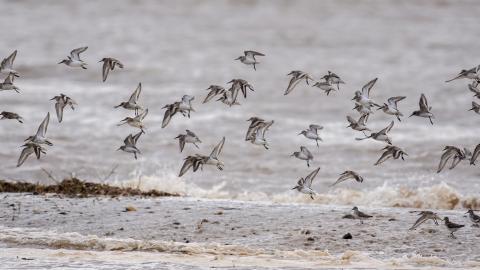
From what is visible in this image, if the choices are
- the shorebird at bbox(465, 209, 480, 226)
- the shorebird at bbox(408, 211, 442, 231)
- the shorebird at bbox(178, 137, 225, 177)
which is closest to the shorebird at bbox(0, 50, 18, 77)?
the shorebird at bbox(178, 137, 225, 177)

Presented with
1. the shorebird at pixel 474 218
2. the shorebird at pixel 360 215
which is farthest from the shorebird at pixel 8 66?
the shorebird at pixel 474 218

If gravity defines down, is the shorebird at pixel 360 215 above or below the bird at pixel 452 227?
above

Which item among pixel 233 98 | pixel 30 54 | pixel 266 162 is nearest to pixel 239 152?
pixel 266 162

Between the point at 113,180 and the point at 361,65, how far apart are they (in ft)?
44.3

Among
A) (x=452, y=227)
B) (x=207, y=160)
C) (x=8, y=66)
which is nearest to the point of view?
(x=452, y=227)

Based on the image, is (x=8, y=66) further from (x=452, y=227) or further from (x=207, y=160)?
(x=452, y=227)

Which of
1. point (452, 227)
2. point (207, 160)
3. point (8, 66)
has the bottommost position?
point (452, 227)

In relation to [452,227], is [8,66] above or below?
above

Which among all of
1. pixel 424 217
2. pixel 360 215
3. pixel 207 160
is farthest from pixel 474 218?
pixel 207 160

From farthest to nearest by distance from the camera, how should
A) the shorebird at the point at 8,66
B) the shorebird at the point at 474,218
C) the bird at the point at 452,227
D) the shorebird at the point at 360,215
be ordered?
the shorebird at the point at 8,66 < the shorebird at the point at 360,215 < the shorebird at the point at 474,218 < the bird at the point at 452,227

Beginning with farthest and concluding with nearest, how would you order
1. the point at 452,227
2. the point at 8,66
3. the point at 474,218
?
the point at 8,66, the point at 474,218, the point at 452,227

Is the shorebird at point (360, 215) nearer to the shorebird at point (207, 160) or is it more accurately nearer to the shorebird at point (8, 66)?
the shorebird at point (207, 160)

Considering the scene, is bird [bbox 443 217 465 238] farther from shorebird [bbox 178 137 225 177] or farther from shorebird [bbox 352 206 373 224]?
shorebird [bbox 178 137 225 177]

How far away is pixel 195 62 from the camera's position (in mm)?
28859
